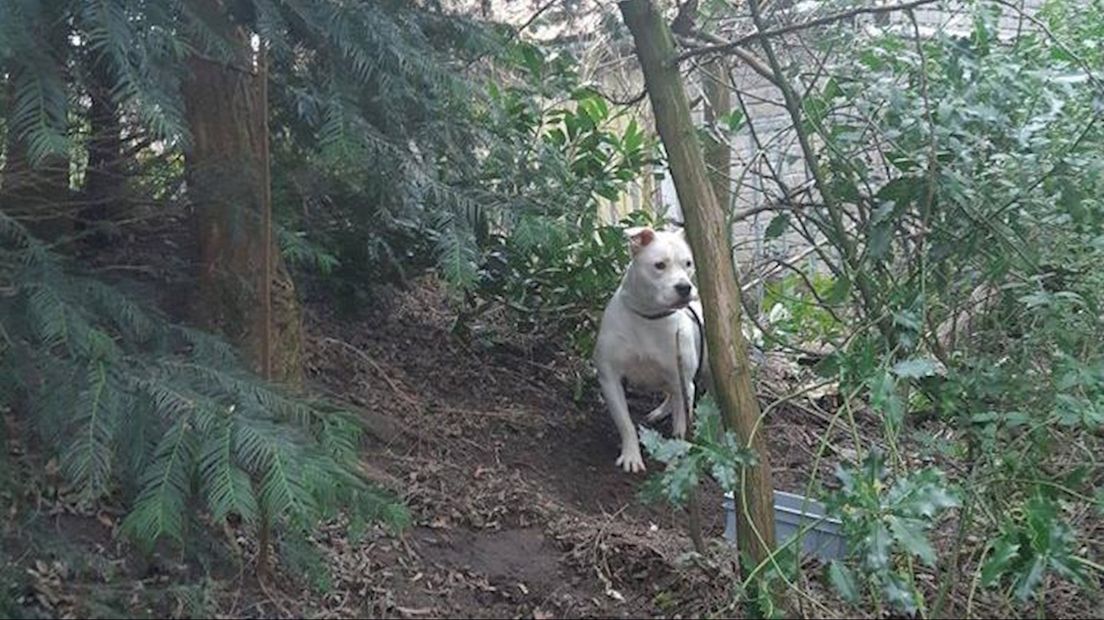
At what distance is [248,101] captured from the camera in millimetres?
4422

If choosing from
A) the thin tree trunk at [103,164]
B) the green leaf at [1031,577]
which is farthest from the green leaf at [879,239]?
the thin tree trunk at [103,164]

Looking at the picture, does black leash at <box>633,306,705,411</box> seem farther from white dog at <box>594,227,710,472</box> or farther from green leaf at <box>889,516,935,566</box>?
green leaf at <box>889,516,935,566</box>

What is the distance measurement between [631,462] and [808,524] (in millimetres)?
2028

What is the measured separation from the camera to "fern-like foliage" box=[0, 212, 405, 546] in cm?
315

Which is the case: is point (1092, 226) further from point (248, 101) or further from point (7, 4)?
point (7, 4)

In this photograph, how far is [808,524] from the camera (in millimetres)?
4000

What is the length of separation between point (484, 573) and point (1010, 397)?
174 centimetres

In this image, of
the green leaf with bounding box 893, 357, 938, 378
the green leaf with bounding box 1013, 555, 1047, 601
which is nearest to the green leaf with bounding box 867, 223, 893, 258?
the green leaf with bounding box 893, 357, 938, 378

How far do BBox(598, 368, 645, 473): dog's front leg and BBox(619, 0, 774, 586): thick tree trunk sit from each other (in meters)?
1.89

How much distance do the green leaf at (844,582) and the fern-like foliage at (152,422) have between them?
1.10 meters

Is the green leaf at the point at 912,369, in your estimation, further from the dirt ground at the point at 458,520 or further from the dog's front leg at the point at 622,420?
the dog's front leg at the point at 622,420

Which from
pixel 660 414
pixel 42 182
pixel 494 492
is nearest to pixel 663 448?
pixel 494 492

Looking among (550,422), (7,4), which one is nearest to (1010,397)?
(550,422)

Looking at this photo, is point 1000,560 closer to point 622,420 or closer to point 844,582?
point 844,582
